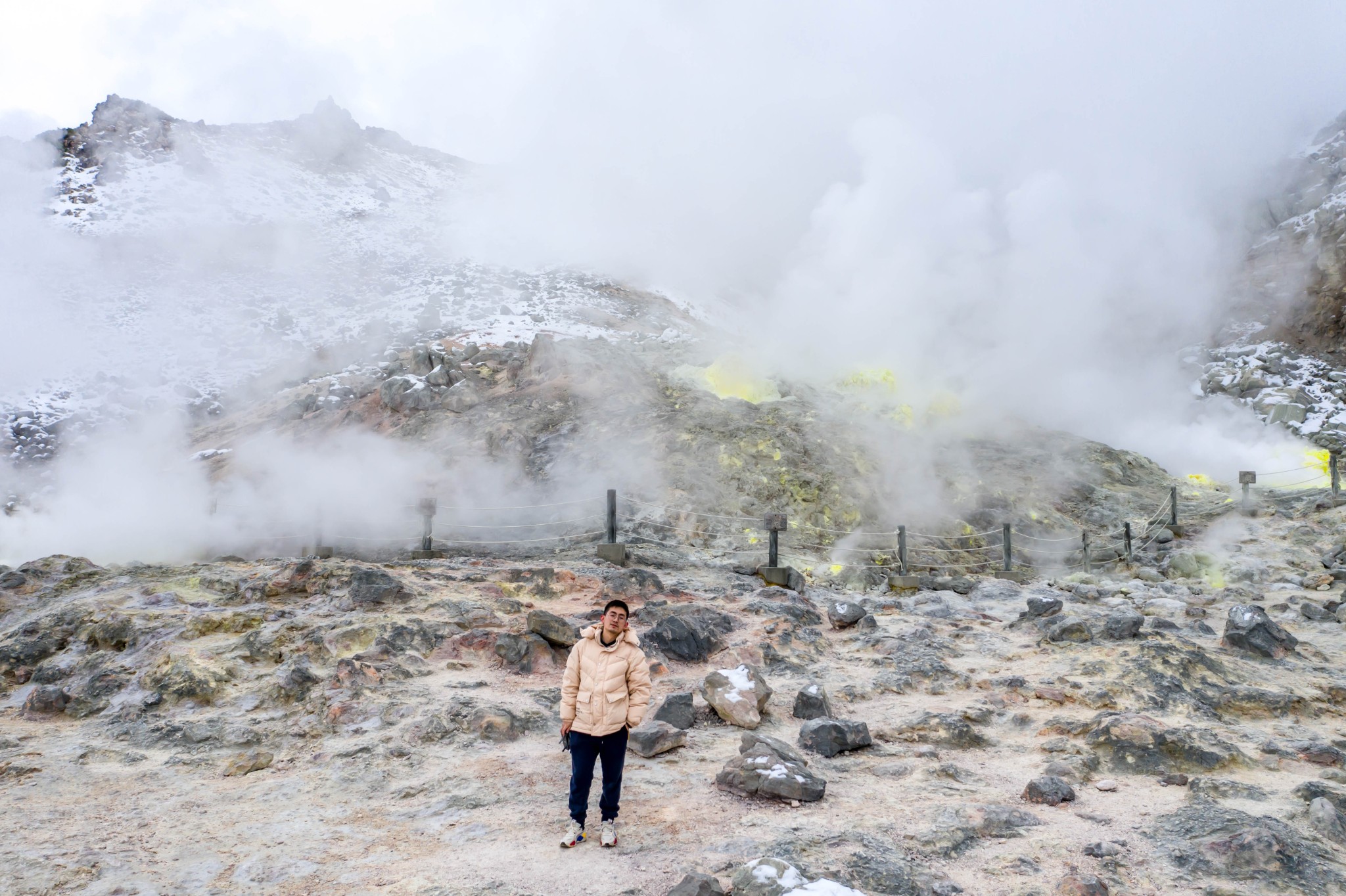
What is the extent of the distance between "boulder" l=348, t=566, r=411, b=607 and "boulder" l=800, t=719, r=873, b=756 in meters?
4.30

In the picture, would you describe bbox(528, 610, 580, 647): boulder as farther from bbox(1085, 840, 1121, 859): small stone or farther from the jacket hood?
bbox(1085, 840, 1121, 859): small stone

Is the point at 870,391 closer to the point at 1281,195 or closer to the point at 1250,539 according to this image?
the point at 1250,539

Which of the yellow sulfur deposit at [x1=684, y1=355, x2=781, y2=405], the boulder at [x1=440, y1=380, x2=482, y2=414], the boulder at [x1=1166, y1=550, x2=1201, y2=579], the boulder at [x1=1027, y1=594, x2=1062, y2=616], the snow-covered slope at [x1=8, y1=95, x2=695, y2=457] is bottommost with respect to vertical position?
the boulder at [x1=1027, y1=594, x2=1062, y2=616]

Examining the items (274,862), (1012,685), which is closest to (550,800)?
(274,862)

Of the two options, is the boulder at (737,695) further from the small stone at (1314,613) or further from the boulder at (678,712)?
the small stone at (1314,613)

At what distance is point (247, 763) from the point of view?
4.50m

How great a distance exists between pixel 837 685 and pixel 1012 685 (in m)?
Result: 1.30

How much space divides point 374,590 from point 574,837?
4.50m

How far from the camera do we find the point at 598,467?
44.4 ft

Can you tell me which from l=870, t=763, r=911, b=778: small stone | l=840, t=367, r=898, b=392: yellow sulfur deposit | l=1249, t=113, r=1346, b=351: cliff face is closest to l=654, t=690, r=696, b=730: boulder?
l=870, t=763, r=911, b=778: small stone

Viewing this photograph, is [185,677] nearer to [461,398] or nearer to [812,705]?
[812,705]

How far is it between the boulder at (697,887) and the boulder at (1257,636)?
554 cm

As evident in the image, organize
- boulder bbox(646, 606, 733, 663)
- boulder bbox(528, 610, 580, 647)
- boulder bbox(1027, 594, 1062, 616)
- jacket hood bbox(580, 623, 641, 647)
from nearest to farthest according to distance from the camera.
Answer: jacket hood bbox(580, 623, 641, 647) < boulder bbox(528, 610, 580, 647) < boulder bbox(646, 606, 733, 663) < boulder bbox(1027, 594, 1062, 616)

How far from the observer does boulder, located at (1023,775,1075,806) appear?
12.1 ft
